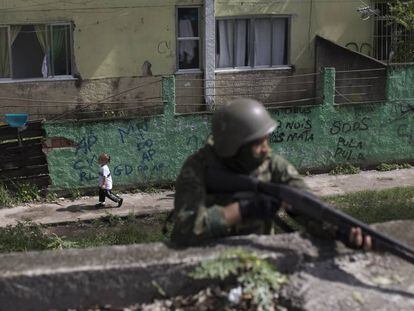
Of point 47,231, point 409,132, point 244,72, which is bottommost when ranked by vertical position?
point 47,231

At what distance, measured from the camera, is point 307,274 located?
3006 mm

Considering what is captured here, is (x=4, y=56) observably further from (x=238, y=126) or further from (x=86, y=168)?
(x=238, y=126)

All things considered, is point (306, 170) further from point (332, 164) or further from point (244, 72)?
point (244, 72)

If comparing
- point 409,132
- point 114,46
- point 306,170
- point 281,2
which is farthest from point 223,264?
point 281,2

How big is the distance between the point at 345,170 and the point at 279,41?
4995mm

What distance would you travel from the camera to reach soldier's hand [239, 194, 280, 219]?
117 inches

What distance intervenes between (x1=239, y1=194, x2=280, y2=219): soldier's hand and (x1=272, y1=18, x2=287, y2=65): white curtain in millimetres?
12012

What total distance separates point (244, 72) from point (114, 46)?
3.10m

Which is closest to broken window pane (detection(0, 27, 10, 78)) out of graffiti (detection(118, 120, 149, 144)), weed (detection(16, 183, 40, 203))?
weed (detection(16, 183, 40, 203))

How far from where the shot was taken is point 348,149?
1080 cm

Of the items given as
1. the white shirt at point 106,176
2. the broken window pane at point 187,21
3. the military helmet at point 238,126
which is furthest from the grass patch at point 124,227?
the broken window pane at point 187,21

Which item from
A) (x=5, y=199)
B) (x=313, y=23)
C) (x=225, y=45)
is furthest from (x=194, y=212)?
(x=313, y=23)

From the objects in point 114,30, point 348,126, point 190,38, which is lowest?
point 348,126

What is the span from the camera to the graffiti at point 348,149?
1076 centimetres
